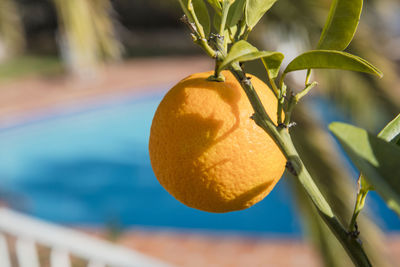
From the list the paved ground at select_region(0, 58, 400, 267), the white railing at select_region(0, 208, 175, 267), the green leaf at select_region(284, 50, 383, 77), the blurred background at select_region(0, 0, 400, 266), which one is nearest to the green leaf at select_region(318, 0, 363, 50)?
the green leaf at select_region(284, 50, 383, 77)

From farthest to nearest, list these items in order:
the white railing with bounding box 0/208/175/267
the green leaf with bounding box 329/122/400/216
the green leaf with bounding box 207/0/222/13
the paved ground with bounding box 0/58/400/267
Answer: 1. the paved ground with bounding box 0/58/400/267
2. the white railing with bounding box 0/208/175/267
3. the green leaf with bounding box 207/0/222/13
4. the green leaf with bounding box 329/122/400/216

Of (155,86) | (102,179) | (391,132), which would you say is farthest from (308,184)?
(155,86)

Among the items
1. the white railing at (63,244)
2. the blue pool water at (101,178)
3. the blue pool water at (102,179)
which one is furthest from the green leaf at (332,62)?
the blue pool water at (101,178)

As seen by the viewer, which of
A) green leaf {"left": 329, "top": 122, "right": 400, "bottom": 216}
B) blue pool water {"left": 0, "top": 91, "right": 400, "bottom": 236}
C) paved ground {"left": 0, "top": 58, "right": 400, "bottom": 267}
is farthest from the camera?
blue pool water {"left": 0, "top": 91, "right": 400, "bottom": 236}

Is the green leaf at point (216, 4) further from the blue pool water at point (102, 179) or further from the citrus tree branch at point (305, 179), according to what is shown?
the blue pool water at point (102, 179)

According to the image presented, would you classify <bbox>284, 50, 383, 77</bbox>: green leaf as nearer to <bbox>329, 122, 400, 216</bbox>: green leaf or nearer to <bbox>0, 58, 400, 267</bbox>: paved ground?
<bbox>329, 122, 400, 216</bbox>: green leaf

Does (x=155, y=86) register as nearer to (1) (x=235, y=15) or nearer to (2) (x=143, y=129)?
(2) (x=143, y=129)
